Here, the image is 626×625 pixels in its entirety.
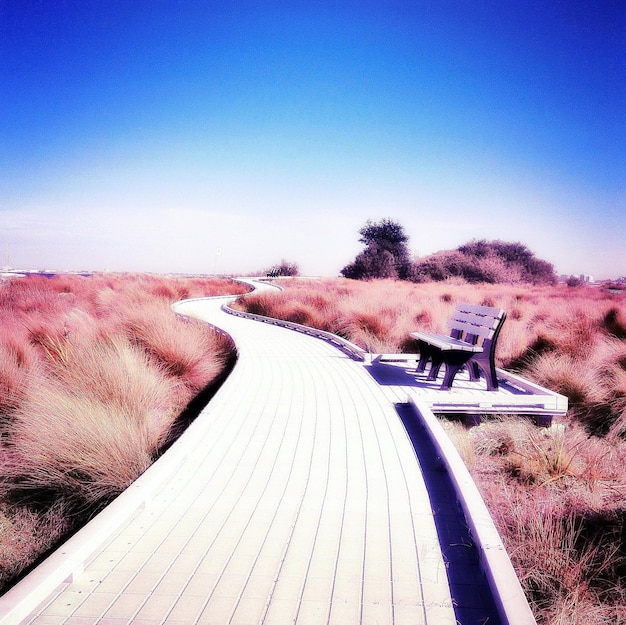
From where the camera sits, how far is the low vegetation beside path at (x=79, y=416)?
332cm

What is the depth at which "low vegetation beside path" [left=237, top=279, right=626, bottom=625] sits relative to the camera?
2.46m

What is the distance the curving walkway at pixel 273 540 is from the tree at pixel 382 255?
94.4ft

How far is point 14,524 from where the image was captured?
10.8ft

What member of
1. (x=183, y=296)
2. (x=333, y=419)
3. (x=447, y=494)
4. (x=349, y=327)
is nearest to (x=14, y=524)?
(x=333, y=419)

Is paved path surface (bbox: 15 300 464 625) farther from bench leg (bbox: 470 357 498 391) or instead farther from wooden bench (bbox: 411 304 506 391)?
bench leg (bbox: 470 357 498 391)

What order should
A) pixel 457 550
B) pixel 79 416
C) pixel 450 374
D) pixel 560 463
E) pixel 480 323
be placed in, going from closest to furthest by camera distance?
pixel 457 550 < pixel 79 416 < pixel 560 463 < pixel 450 374 < pixel 480 323

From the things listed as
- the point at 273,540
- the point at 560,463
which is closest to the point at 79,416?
the point at 273,540

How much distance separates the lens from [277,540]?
2.36 m

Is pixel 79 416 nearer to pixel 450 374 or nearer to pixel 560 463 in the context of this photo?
pixel 450 374

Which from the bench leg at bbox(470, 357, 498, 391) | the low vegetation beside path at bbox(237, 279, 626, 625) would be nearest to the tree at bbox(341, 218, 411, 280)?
the low vegetation beside path at bbox(237, 279, 626, 625)

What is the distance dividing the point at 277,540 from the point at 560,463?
9.41ft

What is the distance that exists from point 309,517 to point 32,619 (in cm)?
137

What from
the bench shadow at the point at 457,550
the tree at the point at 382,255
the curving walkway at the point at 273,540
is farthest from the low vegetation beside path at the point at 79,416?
the tree at the point at 382,255

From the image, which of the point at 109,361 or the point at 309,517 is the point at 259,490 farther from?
the point at 109,361
